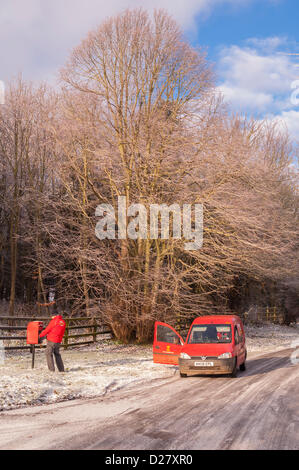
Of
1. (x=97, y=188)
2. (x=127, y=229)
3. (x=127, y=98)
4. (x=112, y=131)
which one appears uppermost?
(x=127, y=98)

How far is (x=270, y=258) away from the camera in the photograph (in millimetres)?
21359

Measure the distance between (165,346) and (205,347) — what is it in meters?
2.10

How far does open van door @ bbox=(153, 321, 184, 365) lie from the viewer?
14984mm

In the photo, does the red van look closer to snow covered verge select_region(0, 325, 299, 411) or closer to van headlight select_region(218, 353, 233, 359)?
van headlight select_region(218, 353, 233, 359)

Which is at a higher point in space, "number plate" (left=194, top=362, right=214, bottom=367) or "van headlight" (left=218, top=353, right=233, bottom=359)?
"van headlight" (left=218, top=353, right=233, bottom=359)

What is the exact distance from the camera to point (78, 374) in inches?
516

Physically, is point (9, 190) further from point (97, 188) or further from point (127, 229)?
point (127, 229)

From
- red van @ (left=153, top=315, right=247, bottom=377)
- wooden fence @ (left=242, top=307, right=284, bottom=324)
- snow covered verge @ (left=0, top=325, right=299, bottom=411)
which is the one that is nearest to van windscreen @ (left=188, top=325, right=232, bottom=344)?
→ red van @ (left=153, top=315, right=247, bottom=377)

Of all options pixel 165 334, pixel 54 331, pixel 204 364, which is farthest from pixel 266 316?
pixel 54 331

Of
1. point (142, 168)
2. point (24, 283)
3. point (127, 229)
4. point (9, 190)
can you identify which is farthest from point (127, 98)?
point (24, 283)

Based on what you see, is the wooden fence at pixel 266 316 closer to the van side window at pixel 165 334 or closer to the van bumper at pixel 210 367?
the van side window at pixel 165 334

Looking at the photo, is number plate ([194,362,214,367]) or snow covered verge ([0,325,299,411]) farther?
number plate ([194,362,214,367])

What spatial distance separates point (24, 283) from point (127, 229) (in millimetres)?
22834

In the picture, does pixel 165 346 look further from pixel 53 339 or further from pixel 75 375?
pixel 53 339
